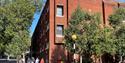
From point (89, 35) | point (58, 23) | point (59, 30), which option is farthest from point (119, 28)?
point (58, 23)

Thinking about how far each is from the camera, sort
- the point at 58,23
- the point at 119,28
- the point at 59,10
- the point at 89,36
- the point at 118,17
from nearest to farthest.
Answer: the point at 89,36 → the point at 119,28 → the point at 118,17 → the point at 58,23 → the point at 59,10

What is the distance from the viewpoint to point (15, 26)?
147 ft

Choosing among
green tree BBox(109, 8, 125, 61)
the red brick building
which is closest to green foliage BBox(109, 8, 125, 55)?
green tree BBox(109, 8, 125, 61)

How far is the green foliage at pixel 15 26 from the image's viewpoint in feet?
144

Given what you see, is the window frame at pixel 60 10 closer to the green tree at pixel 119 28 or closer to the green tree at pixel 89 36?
the green tree at pixel 89 36

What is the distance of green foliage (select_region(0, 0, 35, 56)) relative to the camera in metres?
43.9

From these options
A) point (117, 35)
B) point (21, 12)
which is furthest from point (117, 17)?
point (21, 12)

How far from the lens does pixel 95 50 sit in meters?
36.9

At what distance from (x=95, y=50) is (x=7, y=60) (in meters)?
33.8

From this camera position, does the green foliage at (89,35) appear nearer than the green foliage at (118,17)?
Yes

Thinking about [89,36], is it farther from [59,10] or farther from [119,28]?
[59,10]

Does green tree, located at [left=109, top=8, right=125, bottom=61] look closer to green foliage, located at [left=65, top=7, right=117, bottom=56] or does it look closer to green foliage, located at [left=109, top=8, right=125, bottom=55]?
green foliage, located at [left=109, top=8, right=125, bottom=55]

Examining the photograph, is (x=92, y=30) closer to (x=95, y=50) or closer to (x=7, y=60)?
(x=95, y=50)

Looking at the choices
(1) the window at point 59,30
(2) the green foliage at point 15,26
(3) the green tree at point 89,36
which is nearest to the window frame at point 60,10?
(1) the window at point 59,30
